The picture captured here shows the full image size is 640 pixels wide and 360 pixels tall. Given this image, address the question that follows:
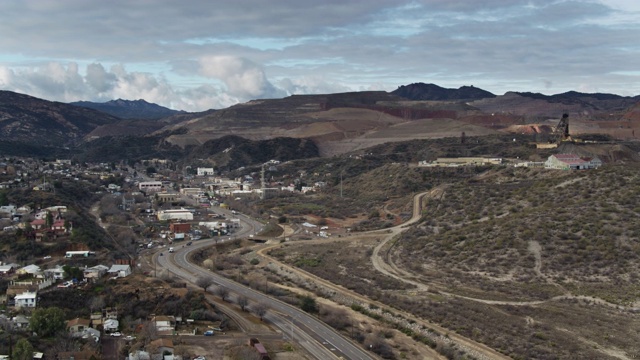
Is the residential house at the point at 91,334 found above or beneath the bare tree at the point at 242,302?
above

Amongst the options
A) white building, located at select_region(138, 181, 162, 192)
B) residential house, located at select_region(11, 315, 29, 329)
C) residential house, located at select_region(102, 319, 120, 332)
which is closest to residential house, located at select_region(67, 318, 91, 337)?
residential house, located at select_region(102, 319, 120, 332)

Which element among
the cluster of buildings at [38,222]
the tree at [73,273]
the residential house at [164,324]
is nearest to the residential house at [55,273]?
the tree at [73,273]

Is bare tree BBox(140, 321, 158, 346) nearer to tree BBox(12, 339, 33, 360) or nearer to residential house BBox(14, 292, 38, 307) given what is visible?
tree BBox(12, 339, 33, 360)

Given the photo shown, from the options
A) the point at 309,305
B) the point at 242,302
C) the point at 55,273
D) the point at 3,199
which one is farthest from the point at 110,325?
the point at 3,199

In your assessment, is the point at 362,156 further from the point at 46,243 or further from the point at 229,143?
the point at 46,243

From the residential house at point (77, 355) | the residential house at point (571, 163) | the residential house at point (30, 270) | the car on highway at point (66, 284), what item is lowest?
the residential house at point (77, 355)

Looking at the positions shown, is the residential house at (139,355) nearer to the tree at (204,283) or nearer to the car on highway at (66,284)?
the car on highway at (66,284)
